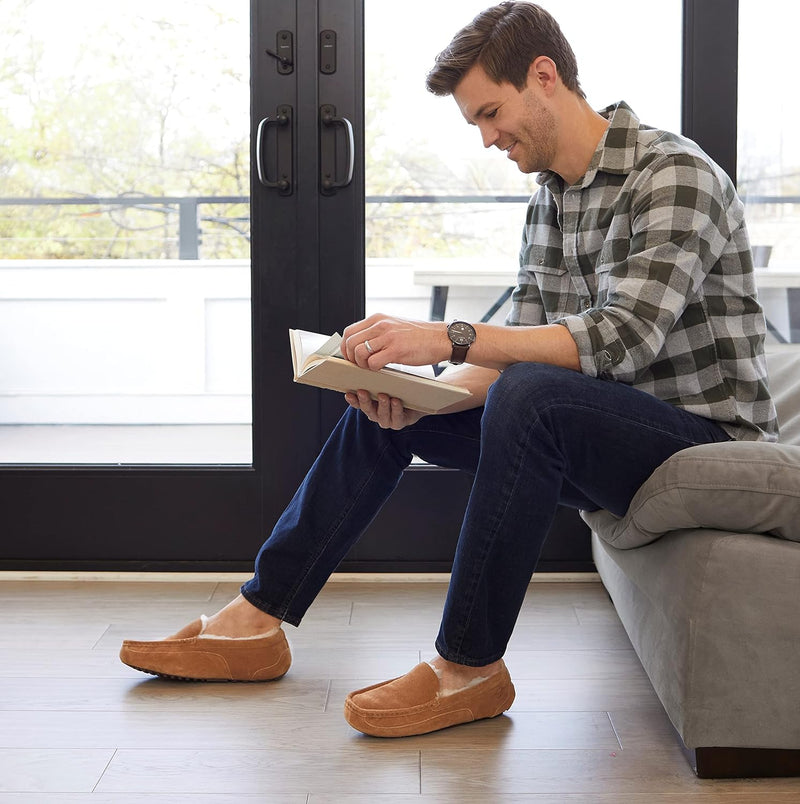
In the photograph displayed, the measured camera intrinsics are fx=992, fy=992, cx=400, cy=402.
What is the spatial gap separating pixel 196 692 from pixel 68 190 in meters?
1.34

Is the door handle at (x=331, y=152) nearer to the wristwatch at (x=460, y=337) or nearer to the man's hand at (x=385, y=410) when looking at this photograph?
the man's hand at (x=385, y=410)

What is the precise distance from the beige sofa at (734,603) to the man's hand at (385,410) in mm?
438

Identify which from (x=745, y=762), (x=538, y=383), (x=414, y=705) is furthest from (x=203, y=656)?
(x=745, y=762)

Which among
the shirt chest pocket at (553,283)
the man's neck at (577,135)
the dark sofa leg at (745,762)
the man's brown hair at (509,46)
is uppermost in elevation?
the man's brown hair at (509,46)

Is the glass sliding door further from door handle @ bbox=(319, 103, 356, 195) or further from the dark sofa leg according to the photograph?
the dark sofa leg

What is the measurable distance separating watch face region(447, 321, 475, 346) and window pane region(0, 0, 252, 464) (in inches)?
42.5

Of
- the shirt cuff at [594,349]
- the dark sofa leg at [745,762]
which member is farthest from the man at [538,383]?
the dark sofa leg at [745,762]

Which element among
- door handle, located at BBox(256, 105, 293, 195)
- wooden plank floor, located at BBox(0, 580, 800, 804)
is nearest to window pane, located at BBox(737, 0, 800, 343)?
wooden plank floor, located at BBox(0, 580, 800, 804)

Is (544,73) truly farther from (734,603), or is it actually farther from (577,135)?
(734,603)

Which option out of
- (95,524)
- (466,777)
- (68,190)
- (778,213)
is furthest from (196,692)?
(778,213)

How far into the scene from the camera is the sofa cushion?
138cm

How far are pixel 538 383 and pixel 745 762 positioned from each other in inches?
24.9

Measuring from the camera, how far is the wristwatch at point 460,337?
60.4 inches

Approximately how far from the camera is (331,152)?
7.87 feet
